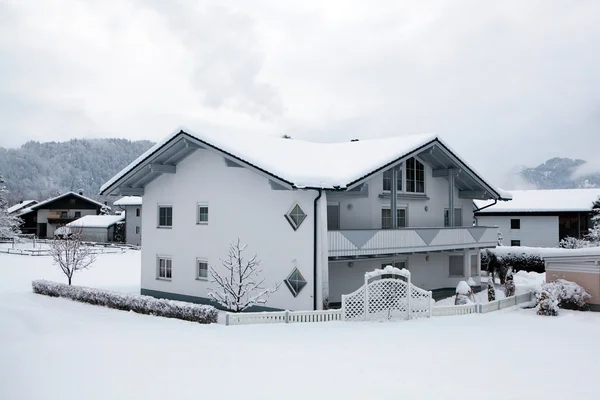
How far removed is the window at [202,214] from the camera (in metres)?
22.8

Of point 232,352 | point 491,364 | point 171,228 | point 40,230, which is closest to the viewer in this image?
point 491,364

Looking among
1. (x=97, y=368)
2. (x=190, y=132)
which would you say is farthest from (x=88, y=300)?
(x=97, y=368)

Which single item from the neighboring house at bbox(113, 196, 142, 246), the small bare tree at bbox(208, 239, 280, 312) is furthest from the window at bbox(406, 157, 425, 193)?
the neighboring house at bbox(113, 196, 142, 246)

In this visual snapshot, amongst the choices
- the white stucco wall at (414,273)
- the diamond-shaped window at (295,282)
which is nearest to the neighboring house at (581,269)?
the white stucco wall at (414,273)

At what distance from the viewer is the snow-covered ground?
10320 millimetres

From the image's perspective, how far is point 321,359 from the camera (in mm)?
12570

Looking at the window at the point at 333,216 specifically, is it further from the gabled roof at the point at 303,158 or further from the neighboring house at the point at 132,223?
the neighboring house at the point at 132,223

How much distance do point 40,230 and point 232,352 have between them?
2846 inches

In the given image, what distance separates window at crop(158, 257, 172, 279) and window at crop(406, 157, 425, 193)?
462 inches

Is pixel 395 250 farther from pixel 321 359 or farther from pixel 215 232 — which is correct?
pixel 321 359

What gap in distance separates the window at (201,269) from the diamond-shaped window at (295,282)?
4.69 meters

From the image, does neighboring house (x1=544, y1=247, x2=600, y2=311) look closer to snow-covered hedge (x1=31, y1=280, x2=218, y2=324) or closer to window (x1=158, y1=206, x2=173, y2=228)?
Answer: snow-covered hedge (x1=31, y1=280, x2=218, y2=324)

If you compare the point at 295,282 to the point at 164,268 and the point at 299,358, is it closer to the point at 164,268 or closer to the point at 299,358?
the point at 299,358

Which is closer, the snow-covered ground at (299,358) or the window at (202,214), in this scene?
the snow-covered ground at (299,358)
